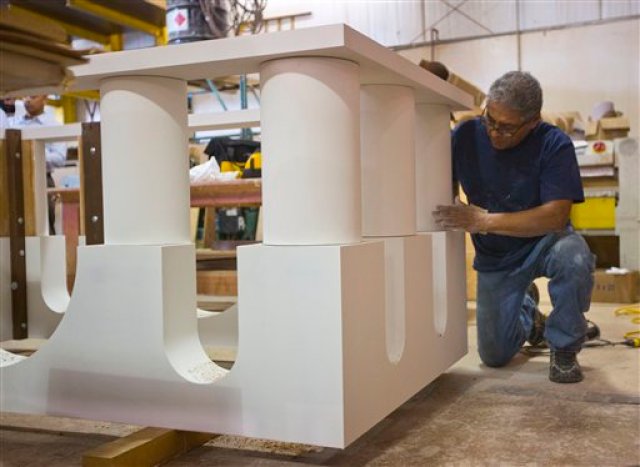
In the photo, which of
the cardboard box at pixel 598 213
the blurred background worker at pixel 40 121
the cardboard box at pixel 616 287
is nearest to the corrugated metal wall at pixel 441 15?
the blurred background worker at pixel 40 121

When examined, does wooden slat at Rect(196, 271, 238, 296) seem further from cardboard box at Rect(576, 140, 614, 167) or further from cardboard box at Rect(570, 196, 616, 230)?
cardboard box at Rect(576, 140, 614, 167)

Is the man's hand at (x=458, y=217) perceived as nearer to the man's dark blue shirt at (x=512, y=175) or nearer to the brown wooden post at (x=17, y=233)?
the man's dark blue shirt at (x=512, y=175)

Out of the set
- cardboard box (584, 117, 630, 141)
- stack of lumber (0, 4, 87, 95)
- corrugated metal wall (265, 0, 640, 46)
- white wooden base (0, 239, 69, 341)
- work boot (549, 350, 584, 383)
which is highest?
corrugated metal wall (265, 0, 640, 46)

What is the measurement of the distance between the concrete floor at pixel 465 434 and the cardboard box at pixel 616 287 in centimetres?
187

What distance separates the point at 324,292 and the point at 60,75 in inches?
23.7

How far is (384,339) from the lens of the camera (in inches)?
62.4

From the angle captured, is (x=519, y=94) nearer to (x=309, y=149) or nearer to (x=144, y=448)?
(x=309, y=149)

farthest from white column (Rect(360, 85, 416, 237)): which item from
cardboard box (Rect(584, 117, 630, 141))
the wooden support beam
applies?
cardboard box (Rect(584, 117, 630, 141))

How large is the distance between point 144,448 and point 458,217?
111 cm

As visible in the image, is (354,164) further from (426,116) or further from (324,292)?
(426,116)

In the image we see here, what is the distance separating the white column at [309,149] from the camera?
1.40 m

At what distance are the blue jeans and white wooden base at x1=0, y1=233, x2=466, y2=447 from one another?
0.68 meters

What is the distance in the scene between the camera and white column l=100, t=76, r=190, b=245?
157 centimetres

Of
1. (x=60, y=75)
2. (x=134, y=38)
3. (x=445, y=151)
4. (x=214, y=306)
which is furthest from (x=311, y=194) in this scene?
(x=134, y=38)
